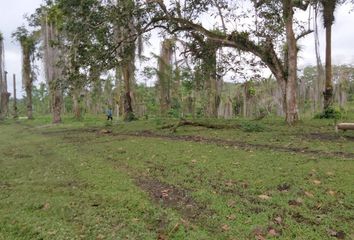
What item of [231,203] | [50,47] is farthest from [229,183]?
[50,47]

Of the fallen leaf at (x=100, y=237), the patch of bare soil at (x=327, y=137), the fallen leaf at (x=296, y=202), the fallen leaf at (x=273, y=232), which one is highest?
the patch of bare soil at (x=327, y=137)

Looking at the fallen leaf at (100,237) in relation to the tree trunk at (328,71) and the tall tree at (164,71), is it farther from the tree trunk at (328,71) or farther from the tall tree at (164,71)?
the tall tree at (164,71)

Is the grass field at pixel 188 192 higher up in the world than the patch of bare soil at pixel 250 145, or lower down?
lower down

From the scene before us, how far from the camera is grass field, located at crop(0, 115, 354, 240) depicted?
455 centimetres

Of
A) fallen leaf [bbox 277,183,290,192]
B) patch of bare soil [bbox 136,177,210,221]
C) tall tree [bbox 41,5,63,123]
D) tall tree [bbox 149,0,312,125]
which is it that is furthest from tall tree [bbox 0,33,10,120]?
fallen leaf [bbox 277,183,290,192]

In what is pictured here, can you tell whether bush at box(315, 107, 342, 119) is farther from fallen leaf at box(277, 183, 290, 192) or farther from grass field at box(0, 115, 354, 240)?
fallen leaf at box(277, 183, 290, 192)

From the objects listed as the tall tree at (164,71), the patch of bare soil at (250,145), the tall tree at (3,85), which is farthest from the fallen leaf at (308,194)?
the tall tree at (3,85)

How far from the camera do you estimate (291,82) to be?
47.0 feet

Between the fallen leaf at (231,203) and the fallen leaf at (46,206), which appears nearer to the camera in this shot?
the fallen leaf at (231,203)

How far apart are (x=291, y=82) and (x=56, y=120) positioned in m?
16.4

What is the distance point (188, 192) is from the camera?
19.4ft

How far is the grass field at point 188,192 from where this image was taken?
14.9 ft

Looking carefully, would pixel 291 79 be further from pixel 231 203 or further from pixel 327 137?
pixel 231 203

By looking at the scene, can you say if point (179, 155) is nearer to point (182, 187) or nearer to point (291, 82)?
point (182, 187)
